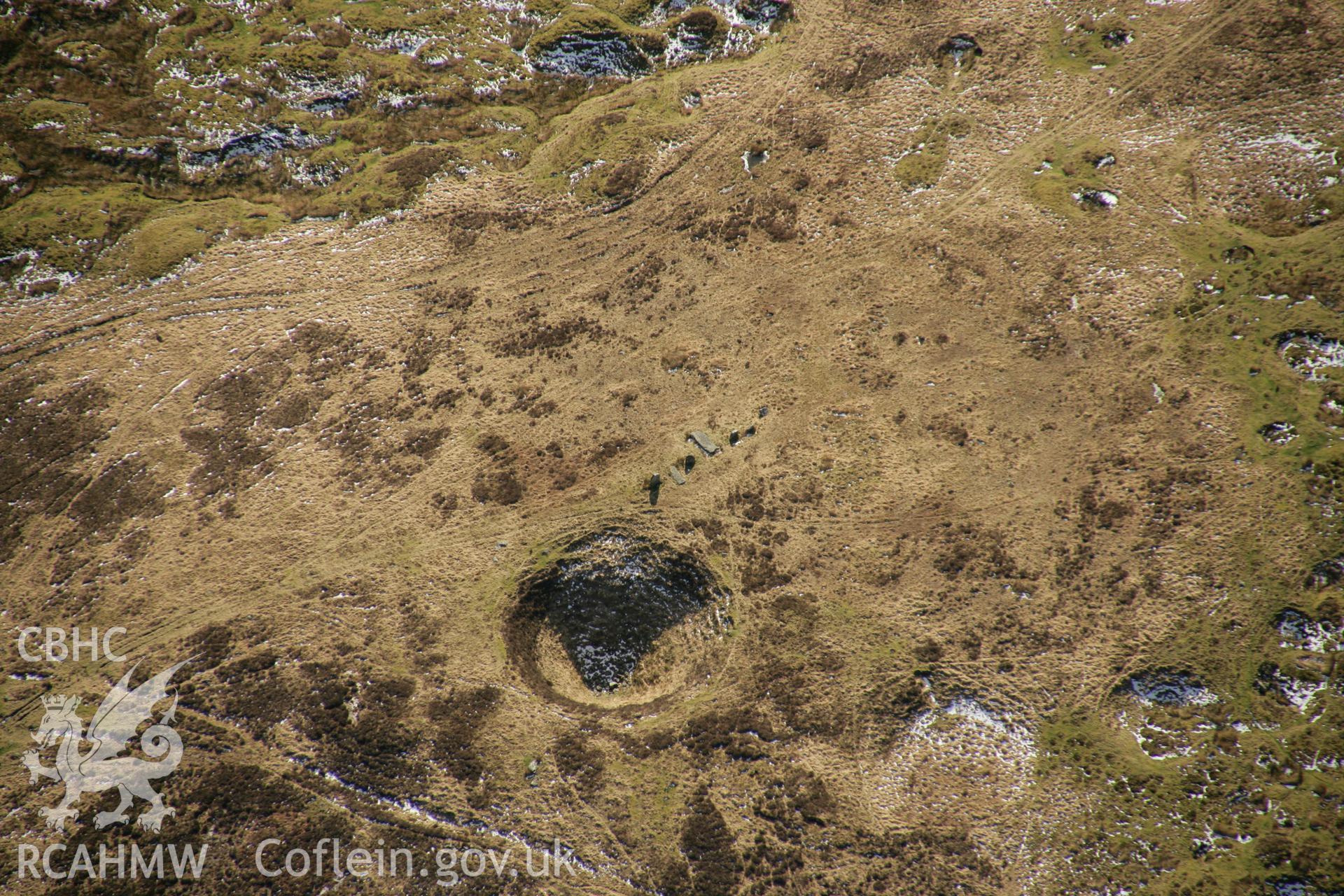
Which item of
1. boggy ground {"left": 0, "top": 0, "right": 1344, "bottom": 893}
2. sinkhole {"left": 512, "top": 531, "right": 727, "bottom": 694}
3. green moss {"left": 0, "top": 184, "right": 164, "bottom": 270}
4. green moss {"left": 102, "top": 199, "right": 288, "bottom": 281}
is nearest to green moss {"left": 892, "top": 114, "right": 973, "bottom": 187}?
boggy ground {"left": 0, "top": 0, "right": 1344, "bottom": 893}

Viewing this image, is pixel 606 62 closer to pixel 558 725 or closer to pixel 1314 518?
pixel 558 725

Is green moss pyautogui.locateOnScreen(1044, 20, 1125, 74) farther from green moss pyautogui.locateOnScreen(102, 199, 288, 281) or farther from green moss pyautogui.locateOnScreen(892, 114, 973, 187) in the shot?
green moss pyautogui.locateOnScreen(102, 199, 288, 281)

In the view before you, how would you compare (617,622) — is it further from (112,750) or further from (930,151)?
(930,151)

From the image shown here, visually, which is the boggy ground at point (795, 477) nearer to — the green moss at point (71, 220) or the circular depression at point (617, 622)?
the circular depression at point (617, 622)

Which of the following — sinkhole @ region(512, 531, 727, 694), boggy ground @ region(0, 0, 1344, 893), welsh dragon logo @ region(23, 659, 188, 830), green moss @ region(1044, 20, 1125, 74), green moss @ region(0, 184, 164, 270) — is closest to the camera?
boggy ground @ region(0, 0, 1344, 893)

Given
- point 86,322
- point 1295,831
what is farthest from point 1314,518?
point 86,322

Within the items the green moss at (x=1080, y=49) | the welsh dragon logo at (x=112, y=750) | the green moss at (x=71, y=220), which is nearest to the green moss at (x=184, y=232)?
the green moss at (x=71, y=220)

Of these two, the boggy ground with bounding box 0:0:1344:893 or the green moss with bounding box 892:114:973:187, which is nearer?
the boggy ground with bounding box 0:0:1344:893
